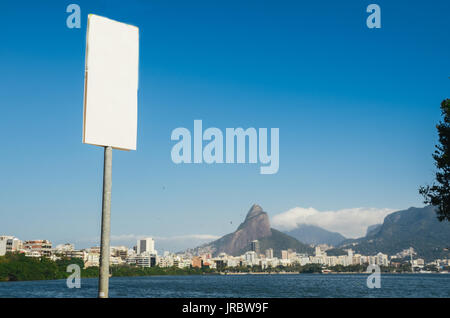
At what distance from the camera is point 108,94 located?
16.6 ft

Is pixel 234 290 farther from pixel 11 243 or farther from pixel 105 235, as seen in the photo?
pixel 11 243

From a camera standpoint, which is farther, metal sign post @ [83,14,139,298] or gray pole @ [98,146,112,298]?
metal sign post @ [83,14,139,298]

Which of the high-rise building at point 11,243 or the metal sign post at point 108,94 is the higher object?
the metal sign post at point 108,94

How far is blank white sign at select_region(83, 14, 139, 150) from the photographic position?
16.2 feet

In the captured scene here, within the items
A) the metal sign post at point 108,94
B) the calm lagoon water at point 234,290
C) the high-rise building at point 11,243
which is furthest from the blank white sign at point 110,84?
the high-rise building at point 11,243

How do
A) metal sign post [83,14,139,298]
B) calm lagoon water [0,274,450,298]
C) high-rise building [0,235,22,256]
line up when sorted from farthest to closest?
high-rise building [0,235,22,256] < calm lagoon water [0,274,450,298] < metal sign post [83,14,139,298]

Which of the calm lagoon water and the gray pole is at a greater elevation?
the gray pole

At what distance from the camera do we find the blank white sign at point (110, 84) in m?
4.95

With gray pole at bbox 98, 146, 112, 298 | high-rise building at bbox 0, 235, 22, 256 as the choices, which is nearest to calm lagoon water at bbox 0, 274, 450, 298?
gray pole at bbox 98, 146, 112, 298

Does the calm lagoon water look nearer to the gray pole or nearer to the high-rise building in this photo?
the gray pole

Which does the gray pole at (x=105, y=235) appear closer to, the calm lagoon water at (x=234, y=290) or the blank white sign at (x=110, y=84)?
the blank white sign at (x=110, y=84)

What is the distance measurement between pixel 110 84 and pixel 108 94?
0.39 ft

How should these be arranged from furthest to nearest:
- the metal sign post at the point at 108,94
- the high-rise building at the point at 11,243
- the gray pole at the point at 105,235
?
the high-rise building at the point at 11,243 < the metal sign post at the point at 108,94 < the gray pole at the point at 105,235
